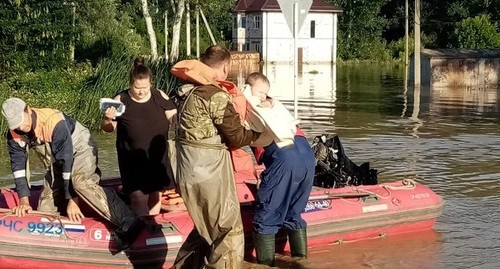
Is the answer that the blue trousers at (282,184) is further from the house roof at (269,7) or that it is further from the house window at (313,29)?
the house window at (313,29)

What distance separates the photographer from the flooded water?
8.63 meters

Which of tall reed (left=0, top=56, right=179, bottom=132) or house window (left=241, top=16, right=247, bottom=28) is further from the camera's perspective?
house window (left=241, top=16, right=247, bottom=28)

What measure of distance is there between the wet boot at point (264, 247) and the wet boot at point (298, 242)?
299 millimetres

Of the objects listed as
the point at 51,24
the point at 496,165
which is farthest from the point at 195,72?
the point at 51,24

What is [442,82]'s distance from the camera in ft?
A: 99.5

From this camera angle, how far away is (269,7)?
6197cm

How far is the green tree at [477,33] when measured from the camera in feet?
175

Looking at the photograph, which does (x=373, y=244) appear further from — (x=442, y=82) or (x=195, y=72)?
(x=442, y=82)

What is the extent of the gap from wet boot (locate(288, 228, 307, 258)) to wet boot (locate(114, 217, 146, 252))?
1.46 metres

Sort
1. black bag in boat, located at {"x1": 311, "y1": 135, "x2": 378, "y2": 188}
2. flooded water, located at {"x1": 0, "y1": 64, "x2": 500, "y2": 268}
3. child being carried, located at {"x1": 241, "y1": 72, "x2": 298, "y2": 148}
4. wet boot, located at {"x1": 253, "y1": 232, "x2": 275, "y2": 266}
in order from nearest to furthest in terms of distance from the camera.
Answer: child being carried, located at {"x1": 241, "y1": 72, "x2": 298, "y2": 148}, wet boot, located at {"x1": 253, "y1": 232, "x2": 275, "y2": 266}, flooded water, located at {"x1": 0, "y1": 64, "x2": 500, "y2": 268}, black bag in boat, located at {"x1": 311, "y1": 135, "x2": 378, "y2": 188}

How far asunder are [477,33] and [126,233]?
50.8m

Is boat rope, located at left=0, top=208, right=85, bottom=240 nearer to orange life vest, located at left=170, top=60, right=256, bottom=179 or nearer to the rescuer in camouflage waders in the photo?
the rescuer in camouflage waders

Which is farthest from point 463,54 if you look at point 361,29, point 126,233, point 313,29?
point 361,29

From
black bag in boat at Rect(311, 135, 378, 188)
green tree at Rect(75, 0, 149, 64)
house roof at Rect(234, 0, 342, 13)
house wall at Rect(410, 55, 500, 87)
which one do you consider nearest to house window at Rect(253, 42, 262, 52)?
house roof at Rect(234, 0, 342, 13)
